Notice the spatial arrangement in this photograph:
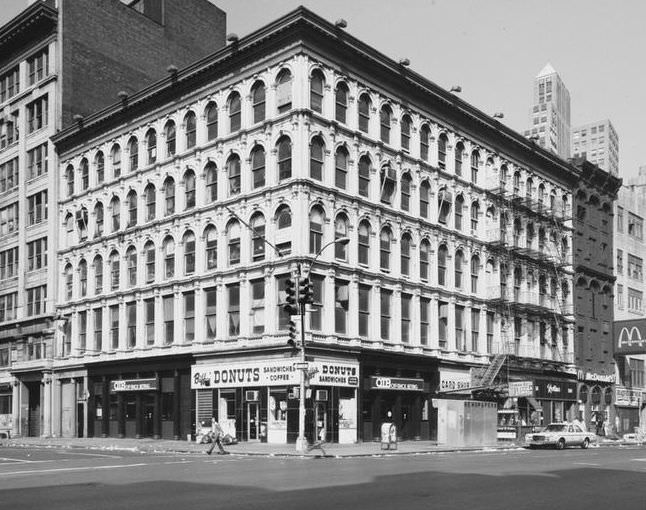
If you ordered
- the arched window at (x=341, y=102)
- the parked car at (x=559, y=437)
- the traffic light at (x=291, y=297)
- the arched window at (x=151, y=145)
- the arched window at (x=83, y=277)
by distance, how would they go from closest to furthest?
1. the traffic light at (x=291, y=297)
2. the parked car at (x=559, y=437)
3. the arched window at (x=341, y=102)
4. the arched window at (x=151, y=145)
5. the arched window at (x=83, y=277)

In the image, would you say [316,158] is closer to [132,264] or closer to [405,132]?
[405,132]

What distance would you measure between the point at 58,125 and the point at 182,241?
17.4 m

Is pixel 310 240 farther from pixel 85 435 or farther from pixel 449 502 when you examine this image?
pixel 449 502

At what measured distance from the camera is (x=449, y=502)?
54.3 feet

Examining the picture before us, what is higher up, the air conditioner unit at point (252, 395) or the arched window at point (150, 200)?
the arched window at point (150, 200)

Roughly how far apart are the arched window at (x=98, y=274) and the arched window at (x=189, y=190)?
9.78 m

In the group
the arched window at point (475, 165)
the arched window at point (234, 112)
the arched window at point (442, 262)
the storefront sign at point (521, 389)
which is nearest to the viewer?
the arched window at point (234, 112)

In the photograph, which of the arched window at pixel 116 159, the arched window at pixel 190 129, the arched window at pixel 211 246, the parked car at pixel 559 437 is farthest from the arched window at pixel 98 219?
the parked car at pixel 559 437

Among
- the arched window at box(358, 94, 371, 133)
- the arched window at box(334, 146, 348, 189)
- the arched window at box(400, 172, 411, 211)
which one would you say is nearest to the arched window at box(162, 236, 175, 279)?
the arched window at box(334, 146, 348, 189)

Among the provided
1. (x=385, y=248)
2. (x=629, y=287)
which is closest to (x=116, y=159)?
(x=385, y=248)

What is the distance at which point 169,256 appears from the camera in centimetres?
5106

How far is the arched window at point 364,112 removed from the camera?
47.8 meters

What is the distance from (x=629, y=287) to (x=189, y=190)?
47622 millimetres

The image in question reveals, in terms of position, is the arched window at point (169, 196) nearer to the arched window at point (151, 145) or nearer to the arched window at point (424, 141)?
the arched window at point (151, 145)
